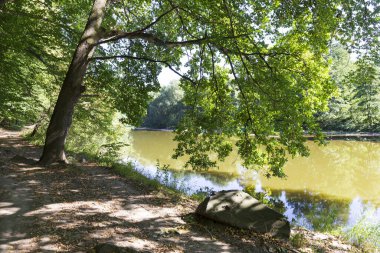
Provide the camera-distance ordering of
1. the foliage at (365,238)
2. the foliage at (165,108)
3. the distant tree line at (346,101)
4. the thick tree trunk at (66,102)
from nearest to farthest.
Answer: the distant tree line at (346,101)
the foliage at (365,238)
the thick tree trunk at (66,102)
the foliage at (165,108)

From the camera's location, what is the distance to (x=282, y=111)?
877 cm

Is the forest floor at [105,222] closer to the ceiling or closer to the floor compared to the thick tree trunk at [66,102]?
closer to the floor

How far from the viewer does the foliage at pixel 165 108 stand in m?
82.6

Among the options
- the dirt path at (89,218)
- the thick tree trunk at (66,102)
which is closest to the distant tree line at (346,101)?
the dirt path at (89,218)

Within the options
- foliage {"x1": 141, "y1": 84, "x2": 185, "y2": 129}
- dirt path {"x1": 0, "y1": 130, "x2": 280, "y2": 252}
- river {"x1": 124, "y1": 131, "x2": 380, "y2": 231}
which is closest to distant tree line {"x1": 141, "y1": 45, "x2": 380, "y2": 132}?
foliage {"x1": 141, "y1": 84, "x2": 185, "y2": 129}

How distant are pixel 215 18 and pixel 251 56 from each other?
69.8 inches

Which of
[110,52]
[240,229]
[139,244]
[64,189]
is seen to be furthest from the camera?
[110,52]

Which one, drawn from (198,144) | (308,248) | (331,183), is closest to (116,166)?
(198,144)

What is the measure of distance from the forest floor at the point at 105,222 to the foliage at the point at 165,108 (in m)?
70.7

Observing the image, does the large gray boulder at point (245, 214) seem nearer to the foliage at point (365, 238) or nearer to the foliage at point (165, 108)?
the foliage at point (365, 238)

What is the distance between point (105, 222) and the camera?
613 centimetres

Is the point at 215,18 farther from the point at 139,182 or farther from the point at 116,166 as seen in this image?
the point at 116,166

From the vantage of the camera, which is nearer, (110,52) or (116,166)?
(116,166)

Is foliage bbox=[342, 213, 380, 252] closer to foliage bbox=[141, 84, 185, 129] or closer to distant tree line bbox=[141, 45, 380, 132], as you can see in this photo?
distant tree line bbox=[141, 45, 380, 132]
